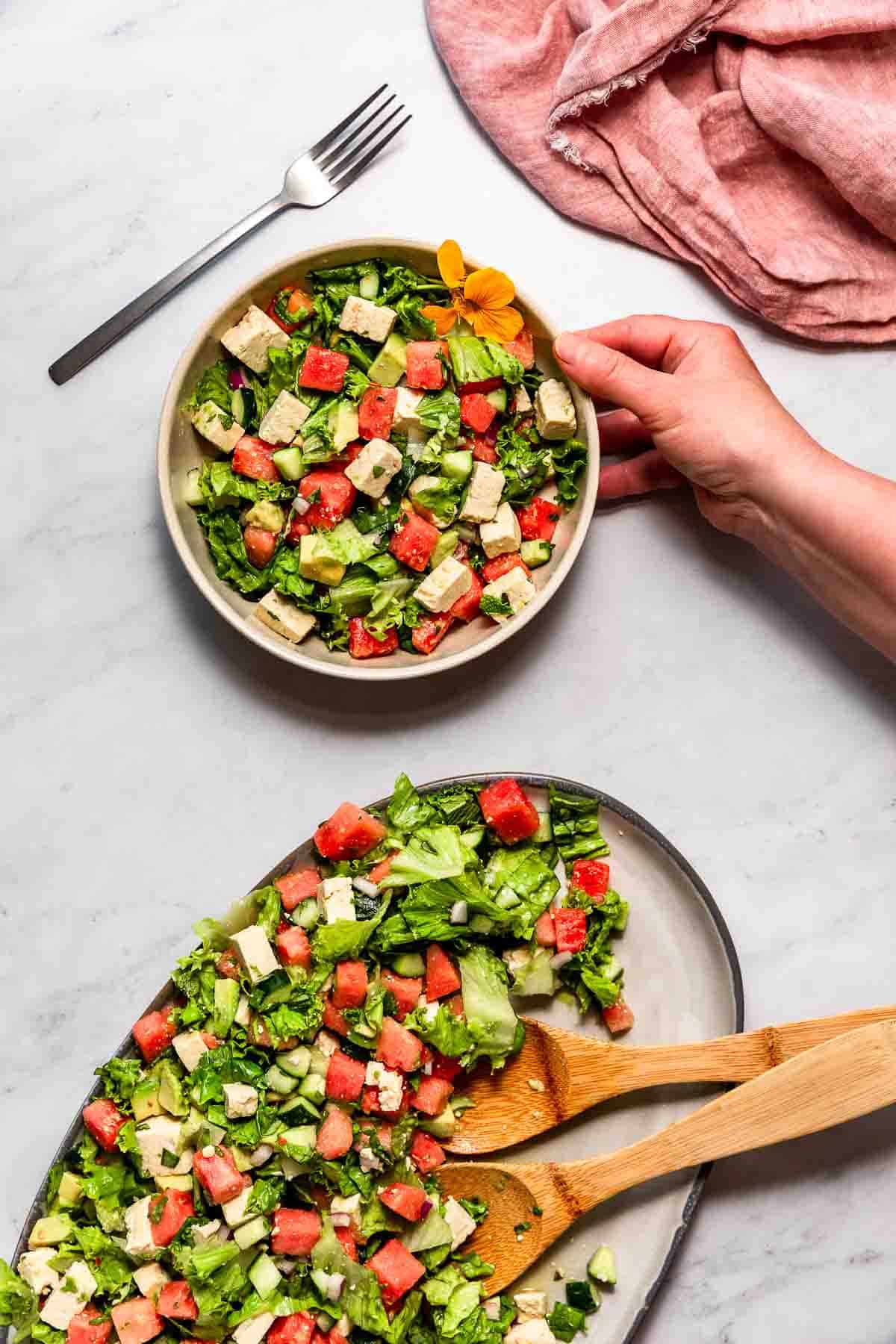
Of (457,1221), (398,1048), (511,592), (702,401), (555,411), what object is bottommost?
(457,1221)

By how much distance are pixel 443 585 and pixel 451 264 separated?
0.63 metres

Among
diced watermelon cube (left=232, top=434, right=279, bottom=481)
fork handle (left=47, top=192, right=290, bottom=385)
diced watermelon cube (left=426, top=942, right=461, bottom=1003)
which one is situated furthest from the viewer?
fork handle (left=47, top=192, right=290, bottom=385)

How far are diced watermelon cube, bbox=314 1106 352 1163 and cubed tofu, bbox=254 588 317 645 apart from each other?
94 cm

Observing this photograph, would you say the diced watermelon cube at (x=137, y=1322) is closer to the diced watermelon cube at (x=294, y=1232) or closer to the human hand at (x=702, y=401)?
the diced watermelon cube at (x=294, y=1232)

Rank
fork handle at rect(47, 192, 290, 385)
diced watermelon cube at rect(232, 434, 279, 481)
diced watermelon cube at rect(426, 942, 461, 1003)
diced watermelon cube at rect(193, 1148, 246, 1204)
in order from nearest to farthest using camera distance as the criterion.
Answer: diced watermelon cube at rect(193, 1148, 246, 1204) → diced watermelon cube at rect(426, 942, 461, 1003) → diced watermelon cube at rect(232, 434, 279, 481) → fork handle at rect(47, 192, 290, 385)

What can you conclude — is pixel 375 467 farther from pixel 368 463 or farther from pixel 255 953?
pixel 255 953

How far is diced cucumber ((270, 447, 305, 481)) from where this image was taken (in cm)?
241

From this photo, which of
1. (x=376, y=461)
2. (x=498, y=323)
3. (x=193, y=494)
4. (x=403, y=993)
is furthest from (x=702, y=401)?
(x=403, y=993)

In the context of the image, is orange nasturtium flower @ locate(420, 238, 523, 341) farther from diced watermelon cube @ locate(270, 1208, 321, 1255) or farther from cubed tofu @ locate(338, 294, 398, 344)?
diced watermelon cube @ locate(270, 1208, 321, 1255)

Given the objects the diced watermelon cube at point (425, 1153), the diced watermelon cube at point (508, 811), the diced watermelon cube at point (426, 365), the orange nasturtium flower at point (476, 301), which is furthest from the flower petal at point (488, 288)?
the diced watermelon cube at point (425, 1153)

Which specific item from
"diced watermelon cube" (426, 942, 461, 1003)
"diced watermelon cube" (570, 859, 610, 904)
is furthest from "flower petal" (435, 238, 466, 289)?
"diced watermelon cube" (426, 942, 461, 1003)

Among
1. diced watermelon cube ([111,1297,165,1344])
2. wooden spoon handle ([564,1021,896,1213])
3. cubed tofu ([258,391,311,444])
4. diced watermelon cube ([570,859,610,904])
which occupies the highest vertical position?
cubed tofu ([258,391,311,444])

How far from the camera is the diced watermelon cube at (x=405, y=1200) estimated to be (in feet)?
7.42

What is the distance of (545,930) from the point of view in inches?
95.3
